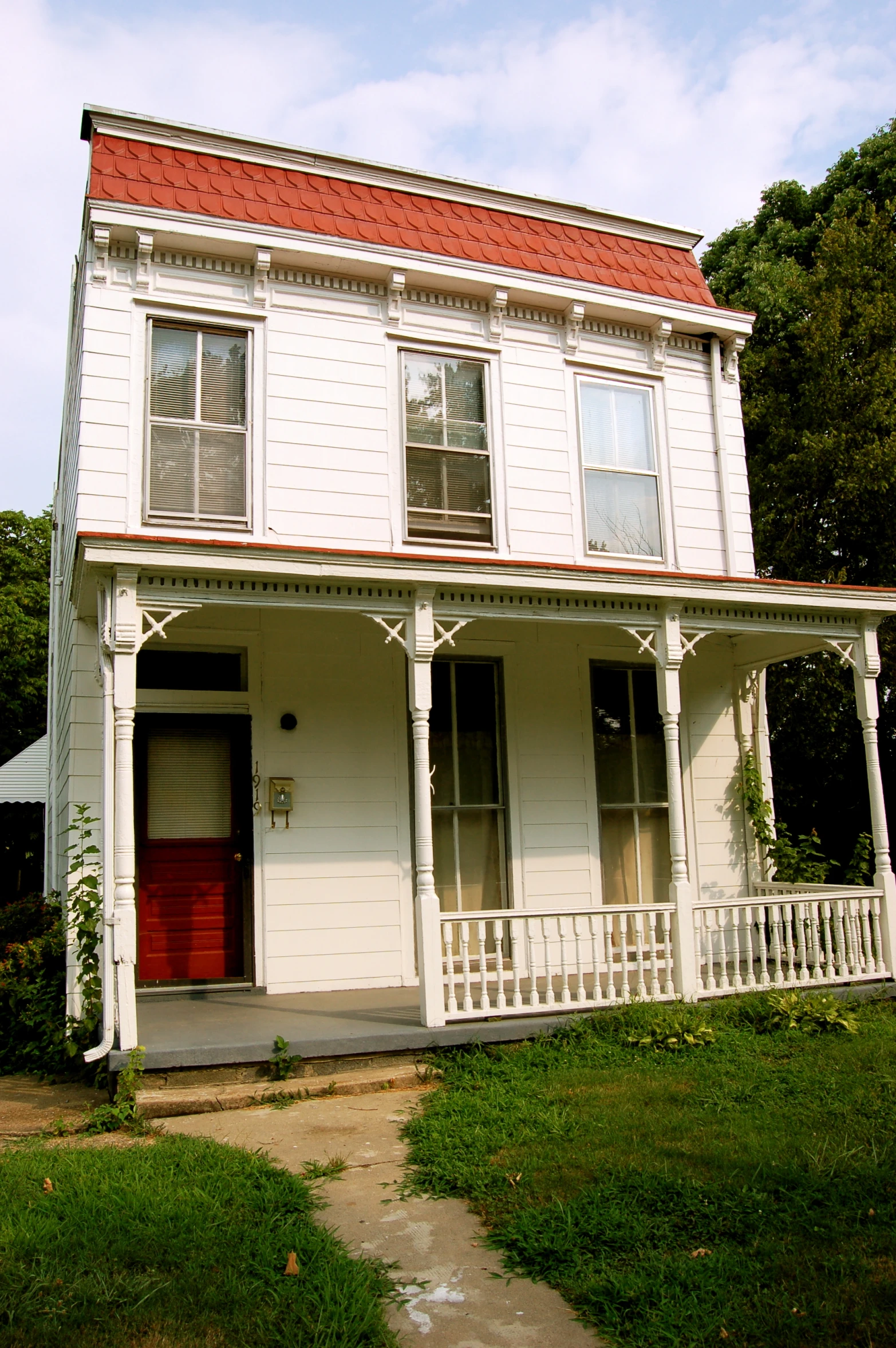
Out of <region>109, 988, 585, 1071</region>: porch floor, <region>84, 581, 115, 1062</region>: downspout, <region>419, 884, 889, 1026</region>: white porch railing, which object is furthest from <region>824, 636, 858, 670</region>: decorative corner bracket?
<region>84, 581, 115, 1062</region>: downspout

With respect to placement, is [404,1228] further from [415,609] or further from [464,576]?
[464,576]

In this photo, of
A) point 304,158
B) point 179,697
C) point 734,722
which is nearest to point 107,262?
point 304,158

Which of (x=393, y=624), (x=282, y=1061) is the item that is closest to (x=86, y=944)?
(x=282, y=1061)

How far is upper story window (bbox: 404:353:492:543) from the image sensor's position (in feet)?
28.8

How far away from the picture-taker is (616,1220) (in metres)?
3.97

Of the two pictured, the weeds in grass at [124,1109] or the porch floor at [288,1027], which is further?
the porch floor at [288,1027]

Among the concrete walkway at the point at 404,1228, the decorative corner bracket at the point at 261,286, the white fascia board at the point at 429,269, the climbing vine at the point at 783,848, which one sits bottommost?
the concrete walkway at the point at 404,1228

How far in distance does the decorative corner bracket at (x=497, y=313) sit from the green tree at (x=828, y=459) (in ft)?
24.9

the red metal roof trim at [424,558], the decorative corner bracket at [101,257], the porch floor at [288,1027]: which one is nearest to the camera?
the porch floor at [288,1027]

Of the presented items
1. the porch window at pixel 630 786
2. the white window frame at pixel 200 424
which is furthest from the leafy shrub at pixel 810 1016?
the white window frame at pixel 200 424

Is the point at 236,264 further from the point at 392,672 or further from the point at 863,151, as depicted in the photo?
the point at 863,151

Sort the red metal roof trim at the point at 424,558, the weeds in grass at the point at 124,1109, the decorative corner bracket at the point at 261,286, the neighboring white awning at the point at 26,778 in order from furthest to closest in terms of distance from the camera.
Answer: the neighboring white awning at the point at 26,778
the decorative corner bracket at the point at 261,286
the red metal roof trim at the point at 424,558
the weeds in grass at the point at 124,1109

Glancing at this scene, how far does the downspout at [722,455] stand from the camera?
9.73 m

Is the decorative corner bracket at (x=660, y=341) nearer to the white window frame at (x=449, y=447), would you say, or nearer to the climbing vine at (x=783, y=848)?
the white window frame at (x=449, y=447)
